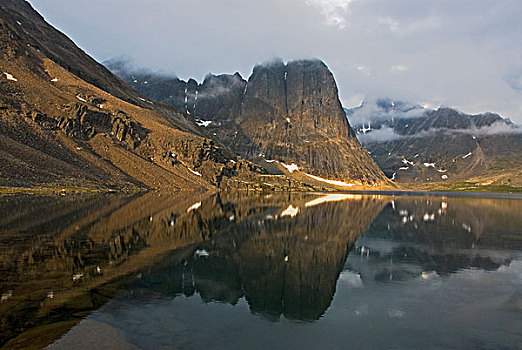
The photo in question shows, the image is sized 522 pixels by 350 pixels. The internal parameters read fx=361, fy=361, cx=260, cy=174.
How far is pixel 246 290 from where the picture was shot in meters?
26.0

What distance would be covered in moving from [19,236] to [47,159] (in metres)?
105

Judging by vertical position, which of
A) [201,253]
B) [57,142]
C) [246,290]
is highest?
[57,142]

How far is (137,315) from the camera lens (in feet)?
63.5

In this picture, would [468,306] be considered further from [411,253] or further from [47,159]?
Result: [47,159]

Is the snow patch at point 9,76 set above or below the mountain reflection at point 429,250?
above

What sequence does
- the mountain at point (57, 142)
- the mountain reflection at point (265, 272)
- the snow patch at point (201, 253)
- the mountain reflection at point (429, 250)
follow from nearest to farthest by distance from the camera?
the mountain reflection at point (265, 272) → the mountain reflection at point (429, 250) → the snow patch at point (201, 253) → the mountain at point (57, 142)

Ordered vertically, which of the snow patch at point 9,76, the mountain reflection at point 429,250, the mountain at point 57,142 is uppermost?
the snow patch at point 9,76

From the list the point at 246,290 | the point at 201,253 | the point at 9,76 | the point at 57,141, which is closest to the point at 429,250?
the point at 201,253

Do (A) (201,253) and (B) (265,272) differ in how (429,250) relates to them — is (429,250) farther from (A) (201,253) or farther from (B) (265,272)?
(A) (201,253)

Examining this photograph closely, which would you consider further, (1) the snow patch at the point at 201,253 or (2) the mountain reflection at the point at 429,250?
(1) the snow patch at the point at 201,253

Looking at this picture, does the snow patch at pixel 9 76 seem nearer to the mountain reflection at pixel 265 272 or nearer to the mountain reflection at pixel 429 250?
the mountain reflection at pixel 265 272

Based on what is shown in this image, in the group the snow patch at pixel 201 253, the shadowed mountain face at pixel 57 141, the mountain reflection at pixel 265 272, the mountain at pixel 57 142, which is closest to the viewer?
the mountain reflection at pixel 265 272

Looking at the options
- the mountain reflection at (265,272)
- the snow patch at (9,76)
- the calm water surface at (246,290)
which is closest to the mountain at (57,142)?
the snow patch at (9,76)

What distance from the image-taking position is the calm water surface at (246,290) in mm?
17562
